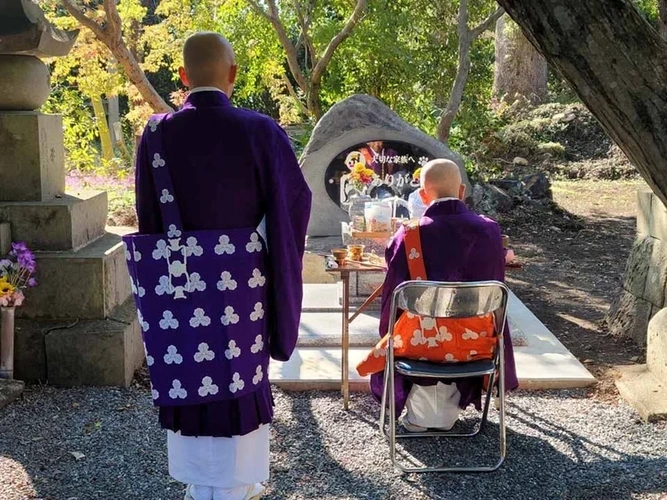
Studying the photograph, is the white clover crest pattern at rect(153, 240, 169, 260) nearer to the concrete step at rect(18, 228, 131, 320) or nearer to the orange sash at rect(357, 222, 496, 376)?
the orange sash at rect(357, 222, 496, 376)

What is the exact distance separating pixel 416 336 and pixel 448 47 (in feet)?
27.4

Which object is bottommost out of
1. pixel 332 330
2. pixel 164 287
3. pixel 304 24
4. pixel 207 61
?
pixel 332 330

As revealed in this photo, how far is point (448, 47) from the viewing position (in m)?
11.0

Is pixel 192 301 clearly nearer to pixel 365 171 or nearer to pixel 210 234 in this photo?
pixel 210 234

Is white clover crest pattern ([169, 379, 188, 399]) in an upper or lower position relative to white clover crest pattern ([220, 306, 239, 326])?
lower

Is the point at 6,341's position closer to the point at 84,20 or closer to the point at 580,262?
the point at 84,20

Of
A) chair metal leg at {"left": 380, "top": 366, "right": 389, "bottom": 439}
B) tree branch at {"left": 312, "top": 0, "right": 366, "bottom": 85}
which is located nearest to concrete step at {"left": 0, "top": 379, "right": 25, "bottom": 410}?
chair metal leg at {"left": 380, "top": 366, "right": 389, "bottom": 439}

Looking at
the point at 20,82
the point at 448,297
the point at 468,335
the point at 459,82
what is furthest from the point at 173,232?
the point at 459,82

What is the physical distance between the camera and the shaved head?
2.50 meters

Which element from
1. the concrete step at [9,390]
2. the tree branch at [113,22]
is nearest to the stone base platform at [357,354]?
the concrete step at [9,390]

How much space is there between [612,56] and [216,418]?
162 centimetres

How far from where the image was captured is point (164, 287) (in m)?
2.49

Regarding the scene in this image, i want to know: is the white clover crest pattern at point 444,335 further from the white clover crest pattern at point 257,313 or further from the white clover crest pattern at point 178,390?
the white clover crest pattern at point 178,390

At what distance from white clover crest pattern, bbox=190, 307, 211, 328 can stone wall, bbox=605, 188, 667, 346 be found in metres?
3.28
